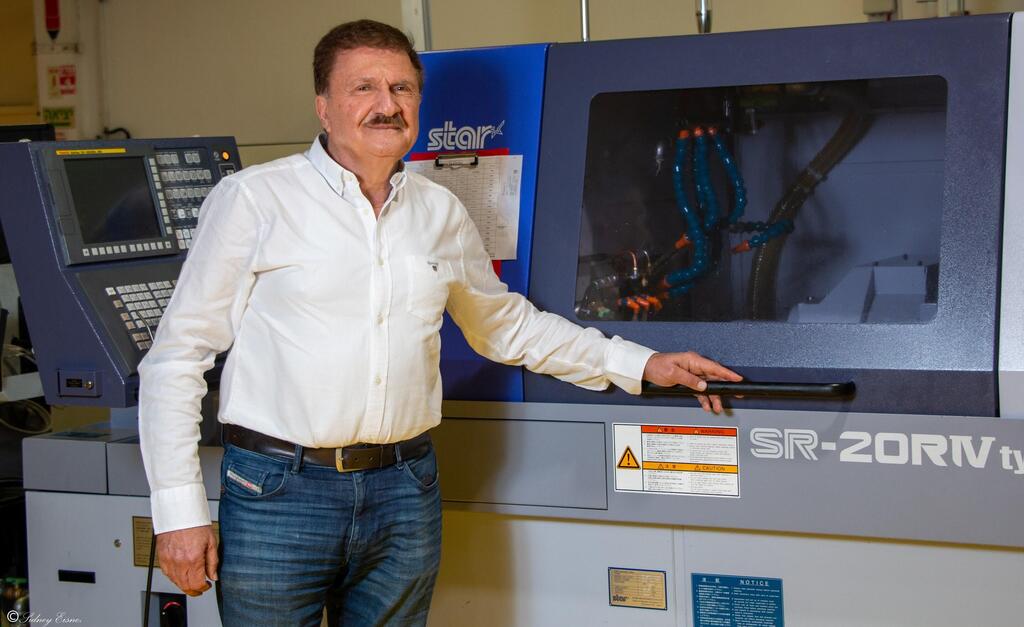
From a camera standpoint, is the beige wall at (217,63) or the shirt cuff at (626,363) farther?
the beige wall at (217,63)

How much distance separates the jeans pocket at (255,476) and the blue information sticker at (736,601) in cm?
75

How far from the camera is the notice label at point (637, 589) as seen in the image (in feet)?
5.74

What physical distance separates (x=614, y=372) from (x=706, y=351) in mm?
163

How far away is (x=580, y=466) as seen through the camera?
1.74 metres

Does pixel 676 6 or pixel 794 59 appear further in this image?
pixel 676 6

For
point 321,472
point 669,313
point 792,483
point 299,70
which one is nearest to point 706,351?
point 669,313

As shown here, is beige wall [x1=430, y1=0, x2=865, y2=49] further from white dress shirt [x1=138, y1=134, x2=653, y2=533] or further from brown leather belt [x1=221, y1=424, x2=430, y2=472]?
brown leather belt [x1=221, y1=424, x2=430, y2=472]

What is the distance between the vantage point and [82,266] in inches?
70.0

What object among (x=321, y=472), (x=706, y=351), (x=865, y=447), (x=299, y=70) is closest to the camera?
(x=321, y=472)

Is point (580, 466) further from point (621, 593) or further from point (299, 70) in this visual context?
point (299, 70)

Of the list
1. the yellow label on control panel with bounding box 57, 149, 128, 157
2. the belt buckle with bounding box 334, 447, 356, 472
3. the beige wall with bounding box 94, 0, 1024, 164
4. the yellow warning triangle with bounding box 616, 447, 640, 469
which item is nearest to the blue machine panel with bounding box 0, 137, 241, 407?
the yellow label on control panel with bounding box 57, 149, 128, 157

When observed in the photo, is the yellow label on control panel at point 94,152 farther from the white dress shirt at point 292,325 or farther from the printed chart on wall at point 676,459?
the printed chart on wall at point 676,459

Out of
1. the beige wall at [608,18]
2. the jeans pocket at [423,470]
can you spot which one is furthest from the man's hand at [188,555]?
the beige wall at [608,18]

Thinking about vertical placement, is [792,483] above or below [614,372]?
below
